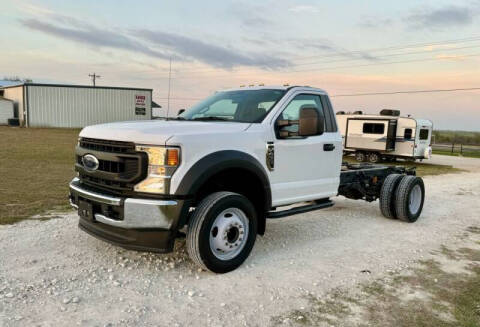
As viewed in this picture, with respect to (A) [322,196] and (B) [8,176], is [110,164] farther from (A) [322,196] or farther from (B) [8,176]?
(B) [8,176]

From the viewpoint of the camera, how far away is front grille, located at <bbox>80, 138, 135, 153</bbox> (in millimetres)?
3809

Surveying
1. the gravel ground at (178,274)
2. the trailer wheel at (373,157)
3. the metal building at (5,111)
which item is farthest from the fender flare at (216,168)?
the metal building at (5,111)

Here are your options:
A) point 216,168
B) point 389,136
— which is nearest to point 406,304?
point 216,168

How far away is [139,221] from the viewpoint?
3.69 metres

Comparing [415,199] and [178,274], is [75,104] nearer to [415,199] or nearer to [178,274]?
[415,199]

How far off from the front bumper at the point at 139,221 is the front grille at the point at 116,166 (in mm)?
144

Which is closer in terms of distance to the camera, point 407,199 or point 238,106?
point 238,106

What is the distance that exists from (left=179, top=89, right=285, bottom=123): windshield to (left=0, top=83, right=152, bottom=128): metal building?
3570cm

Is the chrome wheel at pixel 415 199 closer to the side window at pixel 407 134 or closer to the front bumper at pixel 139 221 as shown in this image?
the front bumper at pixel 139 221

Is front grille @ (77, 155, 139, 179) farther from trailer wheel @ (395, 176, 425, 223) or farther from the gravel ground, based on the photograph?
trailer wheel @ (395, 176, 425, 223)

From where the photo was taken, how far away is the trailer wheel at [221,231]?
3873 millimetres

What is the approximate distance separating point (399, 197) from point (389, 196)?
0.16 meters

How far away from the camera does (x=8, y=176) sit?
31.6 feet

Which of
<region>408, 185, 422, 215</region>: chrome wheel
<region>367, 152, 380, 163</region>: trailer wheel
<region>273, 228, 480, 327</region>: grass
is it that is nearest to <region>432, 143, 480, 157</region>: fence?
<region>367, 152, 380, 163</region>: trailer wheel
